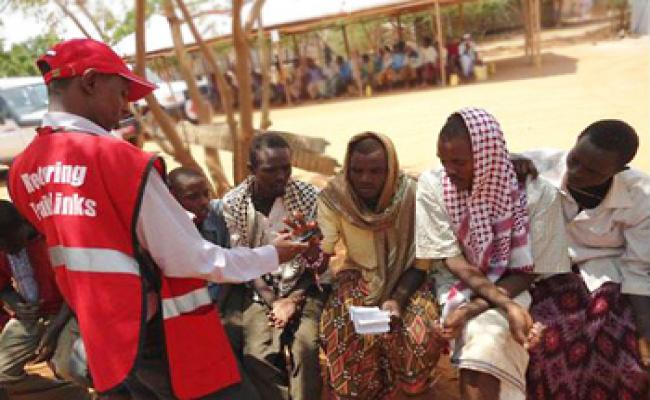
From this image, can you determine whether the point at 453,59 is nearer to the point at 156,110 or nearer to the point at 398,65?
the point at 398,65

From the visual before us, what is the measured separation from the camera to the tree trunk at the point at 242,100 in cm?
506

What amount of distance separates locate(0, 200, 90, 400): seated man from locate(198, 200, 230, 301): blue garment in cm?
79

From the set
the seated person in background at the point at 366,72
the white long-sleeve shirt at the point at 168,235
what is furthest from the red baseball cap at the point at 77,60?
the seated person in background at the point at 366,72

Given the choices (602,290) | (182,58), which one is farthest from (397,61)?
(602,290)

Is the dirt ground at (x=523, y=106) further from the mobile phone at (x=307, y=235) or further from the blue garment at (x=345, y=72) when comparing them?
the mobile phone at (x=307, y=235)

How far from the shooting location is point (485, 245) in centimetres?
252

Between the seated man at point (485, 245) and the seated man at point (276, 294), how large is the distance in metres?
0.66

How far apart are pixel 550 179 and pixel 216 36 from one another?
1673cm

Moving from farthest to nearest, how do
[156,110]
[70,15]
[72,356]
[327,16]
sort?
[327,16]
[70,15]
[156,110]
[72,356]

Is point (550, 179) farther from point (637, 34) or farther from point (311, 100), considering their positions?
point (637, 34)

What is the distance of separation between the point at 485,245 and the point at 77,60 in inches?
72.1

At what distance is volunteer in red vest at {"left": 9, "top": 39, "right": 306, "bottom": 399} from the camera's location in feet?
5.52

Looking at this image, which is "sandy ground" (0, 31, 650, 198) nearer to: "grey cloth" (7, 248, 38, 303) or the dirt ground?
the dirt ground

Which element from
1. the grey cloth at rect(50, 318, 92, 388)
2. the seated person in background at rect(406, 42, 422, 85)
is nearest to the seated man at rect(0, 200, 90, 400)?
the grey cloth at rect(50, 318, 92, 388)
